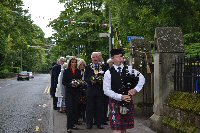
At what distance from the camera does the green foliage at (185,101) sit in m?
6.89

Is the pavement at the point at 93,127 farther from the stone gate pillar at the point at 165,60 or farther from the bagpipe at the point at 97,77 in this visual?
the bagpipe at the point at 97,77

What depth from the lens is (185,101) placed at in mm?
7465

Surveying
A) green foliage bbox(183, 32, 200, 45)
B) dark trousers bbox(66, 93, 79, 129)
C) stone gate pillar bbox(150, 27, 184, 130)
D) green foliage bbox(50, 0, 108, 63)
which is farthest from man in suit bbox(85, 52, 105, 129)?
green foliage bbox(50, 0, 108, 63)

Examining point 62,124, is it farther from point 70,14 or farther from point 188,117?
point 70,14

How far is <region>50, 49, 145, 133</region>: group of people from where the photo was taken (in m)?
6.15

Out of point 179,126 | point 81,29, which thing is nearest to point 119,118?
point 179,126

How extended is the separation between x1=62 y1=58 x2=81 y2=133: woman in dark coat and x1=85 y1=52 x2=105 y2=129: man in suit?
1.04 feet

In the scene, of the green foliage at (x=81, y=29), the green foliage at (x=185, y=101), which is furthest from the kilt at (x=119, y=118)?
the green foliage at (x=81, y=29)

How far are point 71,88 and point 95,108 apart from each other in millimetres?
962

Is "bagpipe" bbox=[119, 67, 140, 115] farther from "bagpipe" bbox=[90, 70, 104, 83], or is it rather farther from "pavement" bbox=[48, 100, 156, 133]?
"bagpipe" bbox=[90, 70, 104, 83]

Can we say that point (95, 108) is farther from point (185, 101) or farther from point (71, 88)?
point (185, 101)

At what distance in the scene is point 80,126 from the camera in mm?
10328

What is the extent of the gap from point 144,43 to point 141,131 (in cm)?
375

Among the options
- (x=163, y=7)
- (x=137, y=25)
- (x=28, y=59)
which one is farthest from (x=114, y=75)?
(x=28, y=59)
